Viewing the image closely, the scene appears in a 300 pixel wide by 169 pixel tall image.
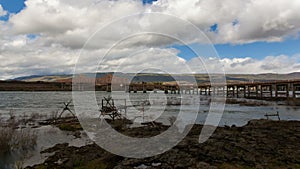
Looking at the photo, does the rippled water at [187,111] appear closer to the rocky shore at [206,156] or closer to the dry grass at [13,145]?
the rocky shore at [206,156]

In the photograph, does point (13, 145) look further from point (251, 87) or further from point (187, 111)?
point (251, 87)

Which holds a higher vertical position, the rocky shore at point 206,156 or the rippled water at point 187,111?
the rocky shore at point 206,156

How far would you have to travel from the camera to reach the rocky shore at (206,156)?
12.1m

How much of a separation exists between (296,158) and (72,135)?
50.6ft

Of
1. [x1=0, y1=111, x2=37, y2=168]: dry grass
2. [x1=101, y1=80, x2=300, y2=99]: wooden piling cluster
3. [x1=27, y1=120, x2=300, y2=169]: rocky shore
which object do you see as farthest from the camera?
[x1=101, y1=80, x2=300, y2=99]: wooden piling cluster

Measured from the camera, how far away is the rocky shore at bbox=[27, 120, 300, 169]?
12070 mm

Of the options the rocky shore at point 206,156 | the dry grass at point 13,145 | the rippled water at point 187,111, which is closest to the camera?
the rocky shore at point 206,156

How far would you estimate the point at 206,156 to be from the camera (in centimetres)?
1329

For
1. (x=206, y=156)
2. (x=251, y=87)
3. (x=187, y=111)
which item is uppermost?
(x=251, y=87)

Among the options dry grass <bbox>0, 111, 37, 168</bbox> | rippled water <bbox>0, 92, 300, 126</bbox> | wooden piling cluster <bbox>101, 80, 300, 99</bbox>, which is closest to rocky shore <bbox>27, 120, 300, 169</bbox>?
dry grass <bbox>0, 111, 37, 168</bbox>

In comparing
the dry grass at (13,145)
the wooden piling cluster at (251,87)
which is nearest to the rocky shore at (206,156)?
the dry grass at (13,145)

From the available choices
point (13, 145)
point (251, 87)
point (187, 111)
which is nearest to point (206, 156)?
point (13, 145)

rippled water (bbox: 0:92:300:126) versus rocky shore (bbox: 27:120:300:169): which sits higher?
rocky shore (bbox: 27:120:300:169)

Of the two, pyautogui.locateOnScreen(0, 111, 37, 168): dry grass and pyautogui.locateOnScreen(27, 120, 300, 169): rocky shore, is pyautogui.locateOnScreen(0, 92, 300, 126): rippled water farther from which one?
pyautogui.locateOnScreen(0, 111, 37, 168): dry grass
